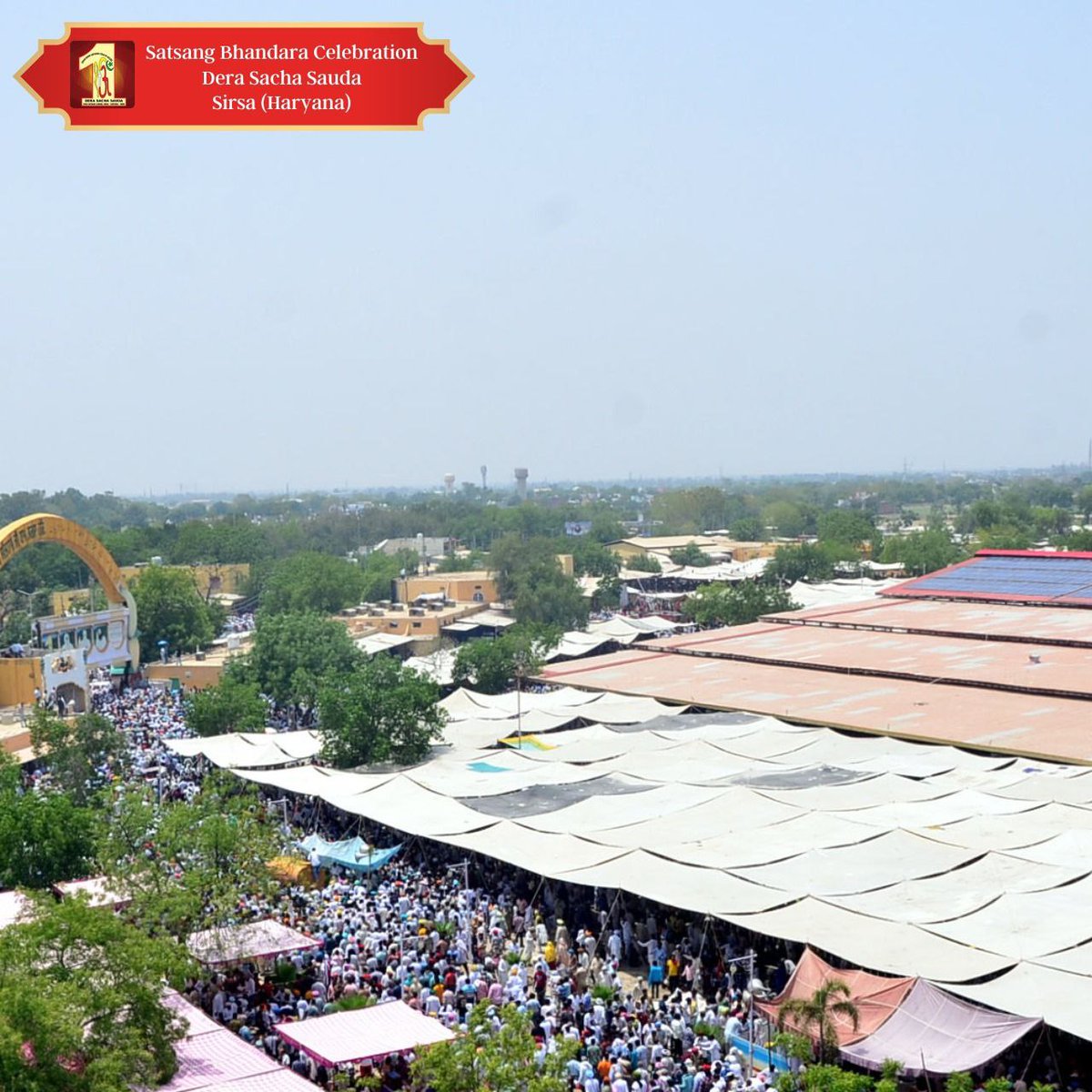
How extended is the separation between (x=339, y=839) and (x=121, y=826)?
4638 millimetres

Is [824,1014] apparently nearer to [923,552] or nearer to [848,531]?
[923,552]

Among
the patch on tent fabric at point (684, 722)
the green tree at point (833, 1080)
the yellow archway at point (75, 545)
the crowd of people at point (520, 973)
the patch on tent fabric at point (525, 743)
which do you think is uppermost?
the yellow archway at point (75, 545)

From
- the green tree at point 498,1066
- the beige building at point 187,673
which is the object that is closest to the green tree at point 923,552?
the beige building at point 187,673

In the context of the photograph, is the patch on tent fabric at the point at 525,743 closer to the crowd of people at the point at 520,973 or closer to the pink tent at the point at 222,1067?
the crowd of people at the point at 520,973

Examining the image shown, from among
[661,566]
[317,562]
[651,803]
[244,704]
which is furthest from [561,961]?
[661,566]

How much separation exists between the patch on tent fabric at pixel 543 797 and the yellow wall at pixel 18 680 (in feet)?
57.2

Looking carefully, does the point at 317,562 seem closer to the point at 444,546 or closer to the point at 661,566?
the point at 661,566

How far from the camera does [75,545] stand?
3669 cm

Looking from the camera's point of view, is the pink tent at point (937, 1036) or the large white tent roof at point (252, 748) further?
the large white tent roof at point (252, 748)

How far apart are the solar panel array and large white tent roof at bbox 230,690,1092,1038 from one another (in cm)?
1772

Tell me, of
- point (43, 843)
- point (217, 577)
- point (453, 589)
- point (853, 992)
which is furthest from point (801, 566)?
point (853, 992)

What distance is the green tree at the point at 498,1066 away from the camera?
34.2 ft

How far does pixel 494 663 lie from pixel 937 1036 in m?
22.4

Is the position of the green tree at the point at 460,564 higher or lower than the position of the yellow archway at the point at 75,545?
lower
